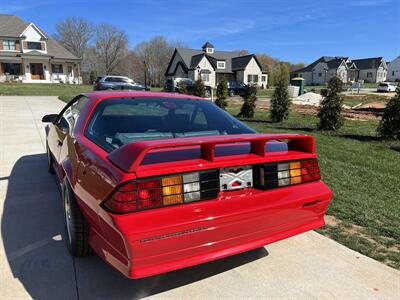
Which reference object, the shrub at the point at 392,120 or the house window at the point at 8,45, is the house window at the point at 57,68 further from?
the shrub at the point at 392,120

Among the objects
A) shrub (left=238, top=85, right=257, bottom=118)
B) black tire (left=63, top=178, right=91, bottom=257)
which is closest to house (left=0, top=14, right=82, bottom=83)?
shrub (left=238, top=85, right=257, bottom=118)

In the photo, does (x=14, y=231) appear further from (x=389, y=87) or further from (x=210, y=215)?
(x=389, y=87)

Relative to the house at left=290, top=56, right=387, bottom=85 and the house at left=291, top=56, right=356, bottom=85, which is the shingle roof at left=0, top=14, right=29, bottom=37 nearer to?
the house at left=291, top=56, right=356, bottom=85

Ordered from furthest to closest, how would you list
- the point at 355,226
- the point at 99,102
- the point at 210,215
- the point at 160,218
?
the point at 355,226, the point at 99,102, the point at 210,215, the point at 160,218

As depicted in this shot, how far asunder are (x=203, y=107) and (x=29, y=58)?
1700 inches

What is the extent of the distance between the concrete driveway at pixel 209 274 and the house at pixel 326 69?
78.7 meters

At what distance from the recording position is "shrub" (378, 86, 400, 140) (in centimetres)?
797

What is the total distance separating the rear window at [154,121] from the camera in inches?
114

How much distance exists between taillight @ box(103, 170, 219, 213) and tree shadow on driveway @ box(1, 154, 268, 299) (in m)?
0.80

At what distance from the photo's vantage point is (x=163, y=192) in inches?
78.7

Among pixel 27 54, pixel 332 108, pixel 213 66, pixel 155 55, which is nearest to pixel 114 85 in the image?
pixel 332 108

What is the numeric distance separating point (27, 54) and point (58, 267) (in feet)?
142

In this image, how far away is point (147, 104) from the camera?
10.8 feet

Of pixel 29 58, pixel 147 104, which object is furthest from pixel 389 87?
pixel 147 104
